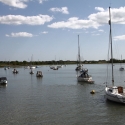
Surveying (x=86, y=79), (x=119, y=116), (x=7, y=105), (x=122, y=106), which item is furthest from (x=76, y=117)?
(x=86, y=79)

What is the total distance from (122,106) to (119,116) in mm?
4624

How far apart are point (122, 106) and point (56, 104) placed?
378 inches

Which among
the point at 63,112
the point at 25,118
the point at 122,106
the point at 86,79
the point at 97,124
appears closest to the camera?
the point at 97,124

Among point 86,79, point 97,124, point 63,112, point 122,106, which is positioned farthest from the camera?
point 86,79

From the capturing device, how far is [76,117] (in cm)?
2797

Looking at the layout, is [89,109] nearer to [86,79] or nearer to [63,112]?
[63,112]

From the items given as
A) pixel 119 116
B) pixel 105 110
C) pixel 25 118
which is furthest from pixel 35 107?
pixel 119 116

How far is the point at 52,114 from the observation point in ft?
96.6

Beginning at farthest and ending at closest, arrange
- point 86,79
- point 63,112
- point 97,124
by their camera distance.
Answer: point 86,79 < point 63,112 < point 97,124

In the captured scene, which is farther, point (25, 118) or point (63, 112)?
point (63, 112)

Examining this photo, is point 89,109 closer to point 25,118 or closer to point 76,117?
point 76,117

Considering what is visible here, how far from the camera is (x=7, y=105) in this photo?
3581 centimetres

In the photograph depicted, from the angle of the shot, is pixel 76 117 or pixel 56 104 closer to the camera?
pixel 76 117

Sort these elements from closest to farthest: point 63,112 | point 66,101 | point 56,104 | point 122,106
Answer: point 63,112 → point 122,106 → point 56,104 → point 66,101
